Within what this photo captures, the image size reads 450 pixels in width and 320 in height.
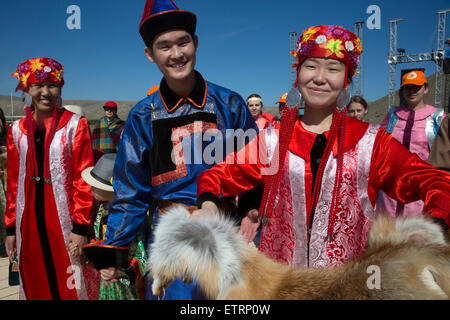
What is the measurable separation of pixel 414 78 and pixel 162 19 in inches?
131

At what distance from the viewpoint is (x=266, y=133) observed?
5.32 feet

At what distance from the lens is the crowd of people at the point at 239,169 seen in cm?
141

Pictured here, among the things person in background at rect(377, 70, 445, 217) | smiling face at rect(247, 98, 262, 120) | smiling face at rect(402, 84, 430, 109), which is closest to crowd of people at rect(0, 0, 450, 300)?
person in background at rect(377, 70, 445, 217)

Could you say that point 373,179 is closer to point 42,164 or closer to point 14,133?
point 42,164

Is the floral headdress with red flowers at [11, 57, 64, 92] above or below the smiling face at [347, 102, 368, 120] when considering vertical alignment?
above

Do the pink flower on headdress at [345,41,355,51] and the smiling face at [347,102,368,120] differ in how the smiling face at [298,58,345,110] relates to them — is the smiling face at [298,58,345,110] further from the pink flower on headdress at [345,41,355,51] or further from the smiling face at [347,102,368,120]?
the smiling face at [347,102,368,120]

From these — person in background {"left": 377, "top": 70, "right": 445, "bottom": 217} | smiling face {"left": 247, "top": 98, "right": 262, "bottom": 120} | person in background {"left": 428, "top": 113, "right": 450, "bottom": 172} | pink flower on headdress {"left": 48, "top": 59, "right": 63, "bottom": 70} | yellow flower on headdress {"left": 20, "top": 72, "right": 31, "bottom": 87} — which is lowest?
person in background {"left": 428, "top": 113, "right": 450, "bottom": 172}

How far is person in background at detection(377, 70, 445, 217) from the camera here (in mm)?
3469

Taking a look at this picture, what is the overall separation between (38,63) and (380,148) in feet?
8.69

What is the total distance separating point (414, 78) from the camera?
3754mm

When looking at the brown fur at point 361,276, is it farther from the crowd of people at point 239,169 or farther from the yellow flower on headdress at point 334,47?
the yellow flower on headdress at point 334,47
